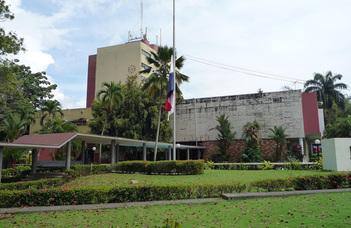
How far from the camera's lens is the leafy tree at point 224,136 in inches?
1190

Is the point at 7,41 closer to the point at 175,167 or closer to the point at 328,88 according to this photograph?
the point at 175,167

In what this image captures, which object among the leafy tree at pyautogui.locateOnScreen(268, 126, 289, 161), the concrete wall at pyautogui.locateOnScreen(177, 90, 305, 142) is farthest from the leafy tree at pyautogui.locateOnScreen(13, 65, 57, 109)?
the leafy tree at pyautogui.locateOnScreen(268, 126, 289, 161)

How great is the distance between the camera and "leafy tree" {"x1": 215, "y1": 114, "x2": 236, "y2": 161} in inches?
1190

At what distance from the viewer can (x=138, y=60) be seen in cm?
4131

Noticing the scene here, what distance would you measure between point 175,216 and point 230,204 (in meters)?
2.17

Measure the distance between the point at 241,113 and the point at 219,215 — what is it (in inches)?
1042

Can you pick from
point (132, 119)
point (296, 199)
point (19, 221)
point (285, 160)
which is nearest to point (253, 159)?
point (285, 160)

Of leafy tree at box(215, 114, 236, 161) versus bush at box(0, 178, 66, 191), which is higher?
leafy tree at box(215, 114, 236, 161)

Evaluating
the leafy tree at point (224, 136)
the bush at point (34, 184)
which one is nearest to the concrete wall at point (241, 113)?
the leafy tree at point (224, 136)

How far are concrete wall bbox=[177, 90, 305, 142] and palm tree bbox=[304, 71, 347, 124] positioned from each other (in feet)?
37.6

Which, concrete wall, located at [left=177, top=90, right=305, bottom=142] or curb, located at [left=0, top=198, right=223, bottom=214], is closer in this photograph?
curb, located at [left=0, top=198, right=223, bottom=214]

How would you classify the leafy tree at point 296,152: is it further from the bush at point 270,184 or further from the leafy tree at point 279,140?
the bush at point 270,184

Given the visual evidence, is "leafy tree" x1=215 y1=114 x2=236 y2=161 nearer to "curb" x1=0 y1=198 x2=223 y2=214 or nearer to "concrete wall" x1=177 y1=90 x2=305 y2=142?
"concrete wall" x1=177 y1=90 x2=305 y2=142

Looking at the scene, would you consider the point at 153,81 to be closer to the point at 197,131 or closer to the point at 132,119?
the point at 132,119
